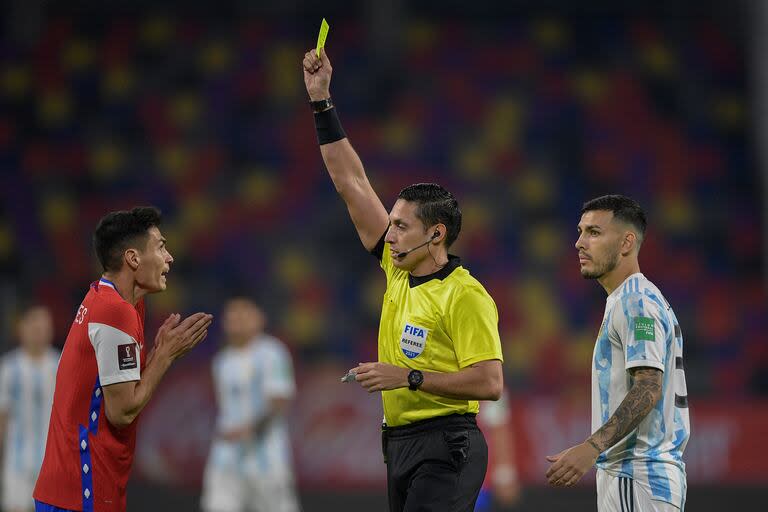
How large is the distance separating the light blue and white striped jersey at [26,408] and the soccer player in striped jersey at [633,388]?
583 cm

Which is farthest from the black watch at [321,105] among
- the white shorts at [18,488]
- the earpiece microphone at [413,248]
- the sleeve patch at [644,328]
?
the white shorts at [18,488]

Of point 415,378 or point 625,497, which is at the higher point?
point 415,378

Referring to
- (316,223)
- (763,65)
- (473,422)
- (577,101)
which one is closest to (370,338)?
(316,223)

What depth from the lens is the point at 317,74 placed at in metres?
5.20

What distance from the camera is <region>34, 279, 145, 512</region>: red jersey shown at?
4562mm

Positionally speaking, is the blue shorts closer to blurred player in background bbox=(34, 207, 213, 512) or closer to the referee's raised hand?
blurred player in background bbox=(34, 207, 213, 512)

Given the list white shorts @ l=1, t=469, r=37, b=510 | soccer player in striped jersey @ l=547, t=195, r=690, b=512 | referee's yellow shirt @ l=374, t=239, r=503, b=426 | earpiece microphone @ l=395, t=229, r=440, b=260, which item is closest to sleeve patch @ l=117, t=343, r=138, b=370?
referee's yellow shirt @ l=374, t=239, r=503, b=426

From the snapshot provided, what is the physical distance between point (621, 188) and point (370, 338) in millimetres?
4849

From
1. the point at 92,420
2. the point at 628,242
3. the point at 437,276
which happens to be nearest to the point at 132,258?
the point at 92,420

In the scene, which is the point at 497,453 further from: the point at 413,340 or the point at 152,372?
the point at 152,372

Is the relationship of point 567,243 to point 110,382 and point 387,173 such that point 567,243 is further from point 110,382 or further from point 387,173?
point 110,382

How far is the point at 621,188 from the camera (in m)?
16.3

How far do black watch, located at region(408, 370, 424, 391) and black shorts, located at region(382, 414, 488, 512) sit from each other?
367mm

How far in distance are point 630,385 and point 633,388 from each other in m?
0.19
